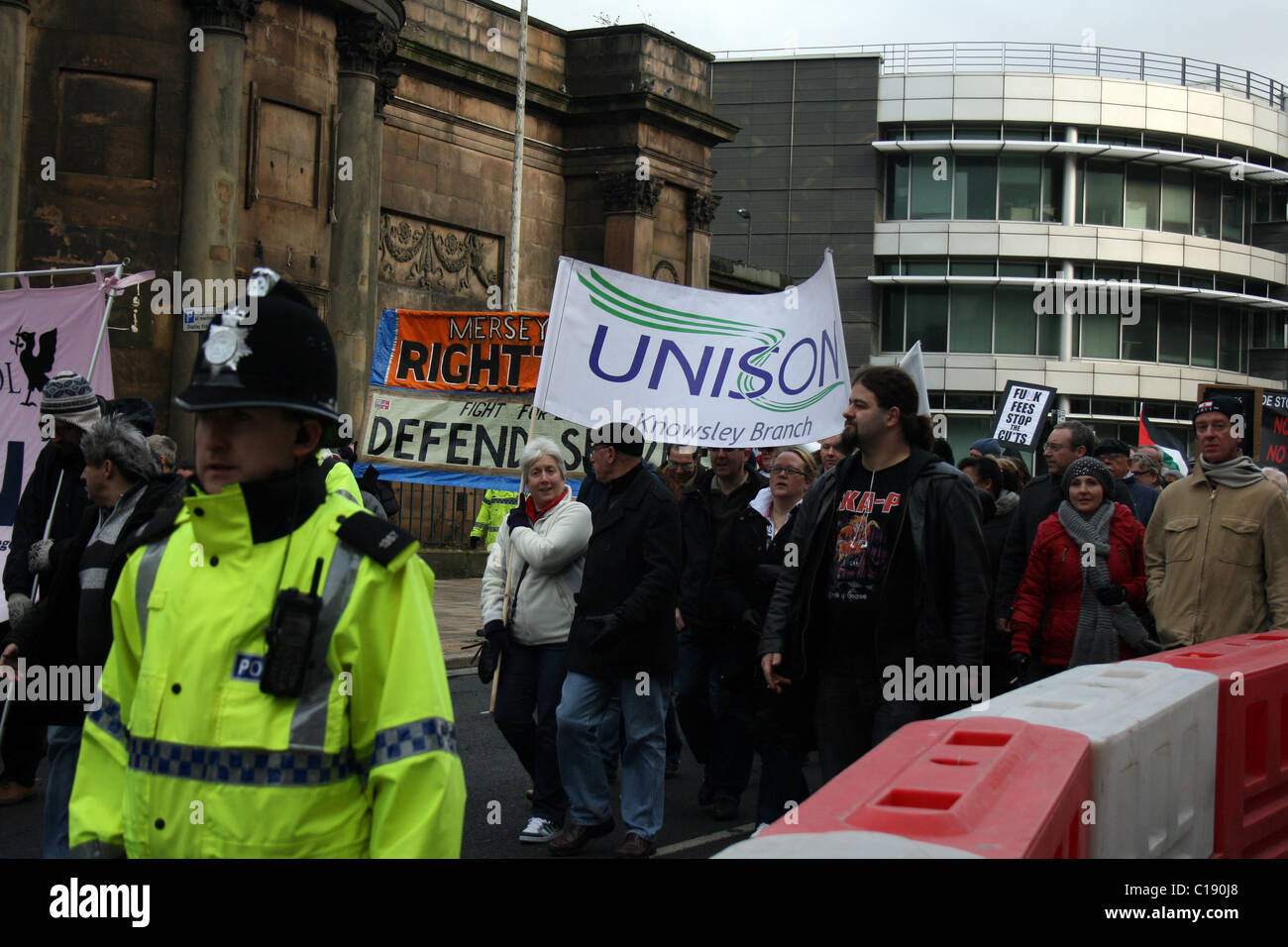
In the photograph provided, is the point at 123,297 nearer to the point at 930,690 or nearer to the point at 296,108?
the point at 296,108

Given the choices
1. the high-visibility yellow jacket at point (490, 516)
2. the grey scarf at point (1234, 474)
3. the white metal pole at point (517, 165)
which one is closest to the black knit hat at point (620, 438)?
the grey scarf at point (1234, 474)

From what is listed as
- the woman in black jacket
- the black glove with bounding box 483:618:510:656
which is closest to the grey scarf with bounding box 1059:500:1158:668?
the woman in black jacket

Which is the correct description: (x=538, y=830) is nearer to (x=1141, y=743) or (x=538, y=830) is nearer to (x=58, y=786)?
(x=58, y=786)

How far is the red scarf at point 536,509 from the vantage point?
7.35m

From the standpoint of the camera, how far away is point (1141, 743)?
12.0 ft

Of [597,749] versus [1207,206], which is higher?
[1207,206]

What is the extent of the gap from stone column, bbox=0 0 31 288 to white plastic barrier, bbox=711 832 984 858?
636 inches

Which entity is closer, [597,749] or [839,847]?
[839,847]

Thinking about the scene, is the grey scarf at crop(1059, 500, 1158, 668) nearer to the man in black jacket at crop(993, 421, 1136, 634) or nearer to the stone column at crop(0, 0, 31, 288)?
the man in black jacket at crop(993, 421, 1136, 634)

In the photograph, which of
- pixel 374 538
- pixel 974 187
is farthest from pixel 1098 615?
pixel 974 187

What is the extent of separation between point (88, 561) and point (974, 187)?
165ft

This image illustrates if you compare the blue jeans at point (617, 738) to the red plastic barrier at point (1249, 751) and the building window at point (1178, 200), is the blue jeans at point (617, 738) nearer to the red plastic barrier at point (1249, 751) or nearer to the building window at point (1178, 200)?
the red plastic barrier at point (1249, 751)

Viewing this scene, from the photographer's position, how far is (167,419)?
17.4 metres

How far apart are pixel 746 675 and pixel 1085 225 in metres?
47.6
